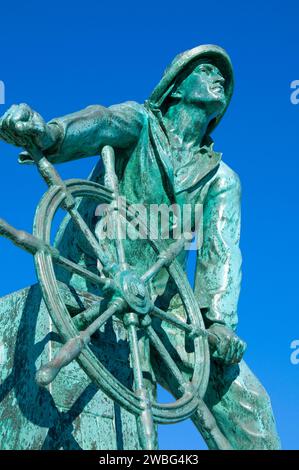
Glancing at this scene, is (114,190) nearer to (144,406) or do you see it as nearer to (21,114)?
(21,114)

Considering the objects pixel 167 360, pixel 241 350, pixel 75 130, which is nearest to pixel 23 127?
pixel 75 130

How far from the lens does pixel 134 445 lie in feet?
11.2

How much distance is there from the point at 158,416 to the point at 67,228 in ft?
4.19

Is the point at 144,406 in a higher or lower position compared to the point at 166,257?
lower

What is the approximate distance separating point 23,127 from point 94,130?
59cm

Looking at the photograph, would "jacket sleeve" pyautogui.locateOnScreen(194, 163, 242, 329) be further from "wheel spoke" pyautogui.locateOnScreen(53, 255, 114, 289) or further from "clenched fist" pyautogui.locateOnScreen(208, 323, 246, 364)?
"wheel spoke" pyautogui.locateOnScreen(53, 255, 114, 289)

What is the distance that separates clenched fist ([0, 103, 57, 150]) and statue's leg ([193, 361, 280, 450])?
56.2 inches

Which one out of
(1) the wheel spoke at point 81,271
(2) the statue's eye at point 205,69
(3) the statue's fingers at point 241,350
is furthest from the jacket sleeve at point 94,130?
(3) the statue's fingers at point 241,350

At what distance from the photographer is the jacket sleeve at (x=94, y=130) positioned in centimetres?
354

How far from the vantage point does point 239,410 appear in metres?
3.84

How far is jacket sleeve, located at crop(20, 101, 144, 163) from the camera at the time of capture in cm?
354

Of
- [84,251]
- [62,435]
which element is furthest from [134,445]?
[84,251]
